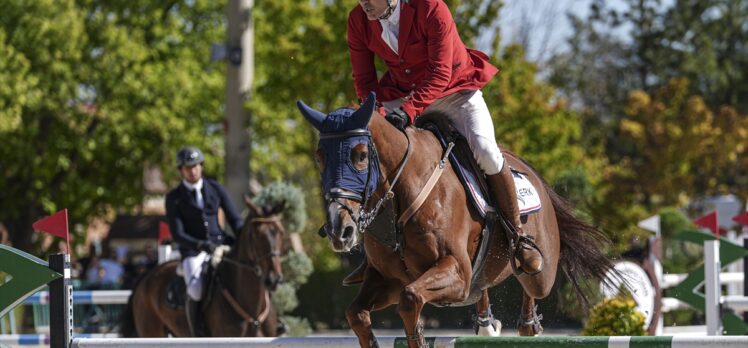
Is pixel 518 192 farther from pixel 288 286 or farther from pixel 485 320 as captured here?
pixel 288 286

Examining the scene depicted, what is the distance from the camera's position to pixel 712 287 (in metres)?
9.23

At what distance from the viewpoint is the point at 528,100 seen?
2645 cm

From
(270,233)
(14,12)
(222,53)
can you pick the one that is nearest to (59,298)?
(270,233)

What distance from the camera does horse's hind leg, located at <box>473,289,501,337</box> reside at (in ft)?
25.6

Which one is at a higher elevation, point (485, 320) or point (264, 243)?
point (264, 243)

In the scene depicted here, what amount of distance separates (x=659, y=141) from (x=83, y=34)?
16.8 meters

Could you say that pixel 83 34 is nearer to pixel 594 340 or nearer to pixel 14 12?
pixel 14 12

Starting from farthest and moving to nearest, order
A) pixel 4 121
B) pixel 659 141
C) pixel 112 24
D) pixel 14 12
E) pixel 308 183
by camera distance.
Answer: pixel 308 183 < pixel 659 141 < pixel 112 24 < pixel 14 12 < pixel 4 121

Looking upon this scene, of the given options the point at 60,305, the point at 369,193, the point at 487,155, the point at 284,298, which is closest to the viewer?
the point at 369,193

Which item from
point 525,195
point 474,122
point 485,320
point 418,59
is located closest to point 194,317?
point 485,320

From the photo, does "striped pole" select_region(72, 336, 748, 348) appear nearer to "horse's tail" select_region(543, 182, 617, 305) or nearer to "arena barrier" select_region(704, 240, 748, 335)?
"horse's tail" select_region(543, 182, 617, 305)

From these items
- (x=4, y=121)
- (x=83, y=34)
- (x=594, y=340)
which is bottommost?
(x=594, y=340)

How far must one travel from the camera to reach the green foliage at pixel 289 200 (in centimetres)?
1292

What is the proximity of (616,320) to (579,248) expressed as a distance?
166 centimetres
